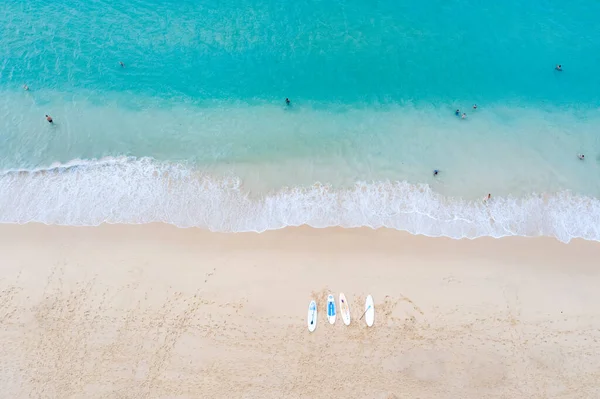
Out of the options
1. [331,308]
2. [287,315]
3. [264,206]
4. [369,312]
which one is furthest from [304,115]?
[369,312]

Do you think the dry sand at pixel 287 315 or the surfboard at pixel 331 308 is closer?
the dry sand at pixel 287 315

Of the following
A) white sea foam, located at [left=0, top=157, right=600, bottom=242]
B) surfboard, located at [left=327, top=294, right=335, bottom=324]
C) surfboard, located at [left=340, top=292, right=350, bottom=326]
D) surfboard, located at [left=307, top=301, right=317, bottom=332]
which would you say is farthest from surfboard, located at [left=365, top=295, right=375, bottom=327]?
white sea foam, located at [left=0, top=157, right=600, bottom=242]

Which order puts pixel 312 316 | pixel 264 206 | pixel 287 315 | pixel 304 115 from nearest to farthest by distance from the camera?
pixel 312 316
pixel 287 315
pixel 264 206
pixel 304 115

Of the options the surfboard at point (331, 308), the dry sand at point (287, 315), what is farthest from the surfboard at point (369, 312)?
the surfboard at point (331, 308)

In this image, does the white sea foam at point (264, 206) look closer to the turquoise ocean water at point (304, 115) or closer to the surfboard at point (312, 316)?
the turquoise ocean water at point (304, 115)

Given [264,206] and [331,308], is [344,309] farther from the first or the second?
A: [264,206]
